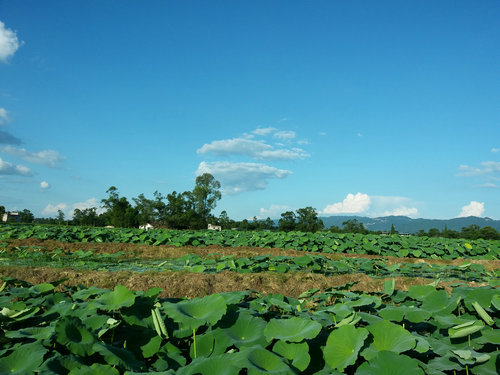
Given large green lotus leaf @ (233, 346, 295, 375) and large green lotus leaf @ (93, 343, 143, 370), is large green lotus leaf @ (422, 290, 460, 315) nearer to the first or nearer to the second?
large green lotus leaf @ (233, 346, 295, 375)

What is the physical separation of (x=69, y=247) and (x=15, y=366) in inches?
510

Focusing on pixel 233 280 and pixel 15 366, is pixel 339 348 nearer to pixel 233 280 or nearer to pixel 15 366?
pixel 15 366

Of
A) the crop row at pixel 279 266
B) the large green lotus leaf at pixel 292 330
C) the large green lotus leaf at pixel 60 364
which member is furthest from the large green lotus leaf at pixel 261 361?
the crop row at pixel 279 266

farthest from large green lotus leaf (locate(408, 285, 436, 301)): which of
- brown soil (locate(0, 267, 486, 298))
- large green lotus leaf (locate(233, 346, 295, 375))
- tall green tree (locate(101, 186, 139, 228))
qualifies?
tall green tree (locate(101, 186, 139, 228))

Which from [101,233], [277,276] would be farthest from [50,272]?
[101,233]

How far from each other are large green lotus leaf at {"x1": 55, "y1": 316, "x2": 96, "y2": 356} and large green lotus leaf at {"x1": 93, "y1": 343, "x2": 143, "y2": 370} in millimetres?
98

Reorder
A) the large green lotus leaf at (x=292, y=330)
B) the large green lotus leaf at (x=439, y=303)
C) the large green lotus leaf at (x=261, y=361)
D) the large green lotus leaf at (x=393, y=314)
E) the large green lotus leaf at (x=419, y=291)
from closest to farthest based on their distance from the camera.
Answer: the large green lotus leaf at (x=261, y=361) → the large green lotus leaf at (x=292, y=330) → the large green lotus leaf at (x=393, y=314) → the large green lotus leaf at (x=439, y=303) → the large green lotus leaf at (x=419, y=291)

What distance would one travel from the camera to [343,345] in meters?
1.82

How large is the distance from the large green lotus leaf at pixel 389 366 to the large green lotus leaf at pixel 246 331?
24.7 inches

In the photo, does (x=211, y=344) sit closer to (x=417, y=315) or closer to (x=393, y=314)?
(x=393, y=314)

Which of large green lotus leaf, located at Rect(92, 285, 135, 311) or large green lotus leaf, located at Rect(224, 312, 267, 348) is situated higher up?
large green lotus leaf, located at Rect(92, 285, 135, 311)

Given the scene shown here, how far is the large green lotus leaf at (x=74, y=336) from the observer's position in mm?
1833

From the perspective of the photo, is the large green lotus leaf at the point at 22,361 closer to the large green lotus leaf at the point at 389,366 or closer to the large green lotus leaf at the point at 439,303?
the large green lotus leaf at the point at 389,366

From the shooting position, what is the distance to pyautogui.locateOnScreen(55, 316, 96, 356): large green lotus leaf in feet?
6.01
